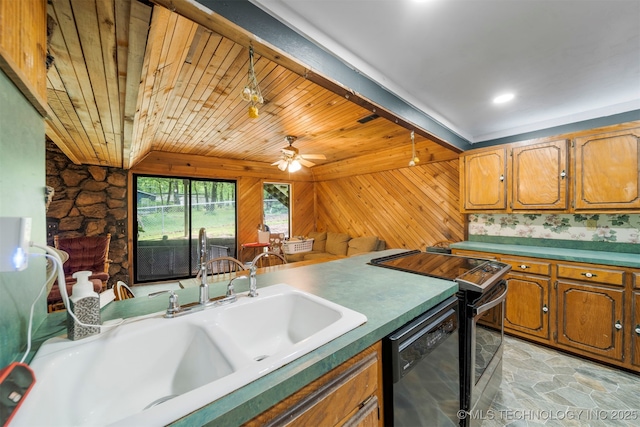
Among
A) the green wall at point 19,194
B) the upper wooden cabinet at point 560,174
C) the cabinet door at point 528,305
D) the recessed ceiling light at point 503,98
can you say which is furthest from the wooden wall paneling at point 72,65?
the cabinet door at point 528,305

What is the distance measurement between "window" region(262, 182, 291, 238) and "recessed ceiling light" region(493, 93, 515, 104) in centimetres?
444

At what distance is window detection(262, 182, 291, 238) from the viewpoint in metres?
5.77

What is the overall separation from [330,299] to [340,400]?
452 millimetres

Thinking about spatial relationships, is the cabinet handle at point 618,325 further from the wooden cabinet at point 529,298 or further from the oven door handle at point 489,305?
the oven door handle at point 489,305

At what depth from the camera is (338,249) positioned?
208 inches

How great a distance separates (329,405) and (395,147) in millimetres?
4107

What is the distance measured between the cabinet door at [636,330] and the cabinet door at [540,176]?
95 centimetres

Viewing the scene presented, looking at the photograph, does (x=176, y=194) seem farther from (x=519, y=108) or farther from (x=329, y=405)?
(x=519, y=108)

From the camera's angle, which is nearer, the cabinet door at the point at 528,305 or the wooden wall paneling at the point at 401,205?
the cabinet door at the point at 528,305

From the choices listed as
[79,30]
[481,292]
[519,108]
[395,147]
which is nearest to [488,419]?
[481,292]

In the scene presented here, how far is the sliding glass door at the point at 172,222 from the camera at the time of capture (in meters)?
4.56

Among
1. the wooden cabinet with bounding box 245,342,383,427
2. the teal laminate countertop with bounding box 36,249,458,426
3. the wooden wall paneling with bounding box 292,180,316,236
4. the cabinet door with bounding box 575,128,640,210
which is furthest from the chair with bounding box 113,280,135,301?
the wooden wall paneling with bounding box 292,180,316,236

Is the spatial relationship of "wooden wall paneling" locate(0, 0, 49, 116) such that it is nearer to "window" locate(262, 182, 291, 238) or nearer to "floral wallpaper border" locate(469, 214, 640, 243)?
"floral wallpaper border" locate(469, 214, 640, 243)

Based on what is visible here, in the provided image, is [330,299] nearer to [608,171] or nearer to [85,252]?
[608,171]
